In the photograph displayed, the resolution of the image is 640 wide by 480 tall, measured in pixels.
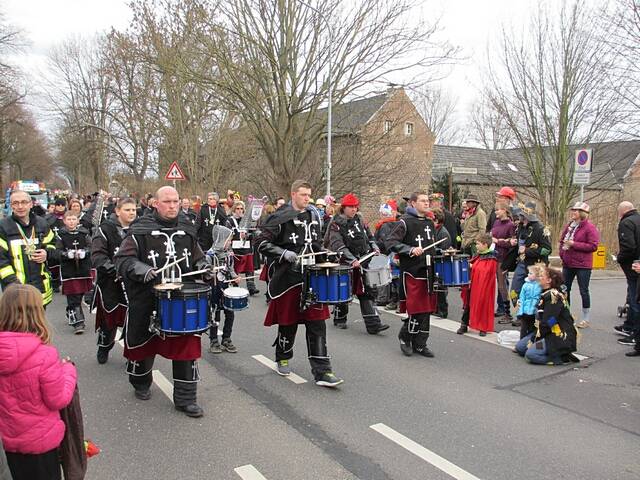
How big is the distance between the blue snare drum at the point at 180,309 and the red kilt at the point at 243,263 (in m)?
6.84

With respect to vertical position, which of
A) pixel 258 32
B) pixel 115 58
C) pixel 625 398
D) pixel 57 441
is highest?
pixel 115 58

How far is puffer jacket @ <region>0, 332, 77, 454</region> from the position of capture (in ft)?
9.11

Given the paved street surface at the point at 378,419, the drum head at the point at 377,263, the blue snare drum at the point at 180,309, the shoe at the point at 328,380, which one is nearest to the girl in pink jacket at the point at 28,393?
the paved street surface at the point at 378,419

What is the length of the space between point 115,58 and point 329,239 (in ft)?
101

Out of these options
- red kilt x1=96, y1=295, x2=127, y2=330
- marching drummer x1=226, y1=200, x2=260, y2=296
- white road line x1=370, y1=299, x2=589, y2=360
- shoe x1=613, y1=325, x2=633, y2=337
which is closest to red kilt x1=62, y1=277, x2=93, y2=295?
red kilt x1=96, y1=295, x2=127, y2=330

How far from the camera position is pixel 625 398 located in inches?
216

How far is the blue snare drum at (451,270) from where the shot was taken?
6.68 meters

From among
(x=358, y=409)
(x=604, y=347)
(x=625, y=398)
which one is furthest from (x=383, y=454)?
(x=604, y=347)

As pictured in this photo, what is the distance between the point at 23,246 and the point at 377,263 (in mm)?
4834

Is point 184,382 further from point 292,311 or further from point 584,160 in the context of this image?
point 584,160

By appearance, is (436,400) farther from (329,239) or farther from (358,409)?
(329,239)

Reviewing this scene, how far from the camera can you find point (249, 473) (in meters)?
3.80

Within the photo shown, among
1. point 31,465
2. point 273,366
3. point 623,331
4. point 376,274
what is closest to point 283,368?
point 273,366

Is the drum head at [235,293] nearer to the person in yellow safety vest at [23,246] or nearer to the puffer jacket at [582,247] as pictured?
the person in yellow safety vest at [23,246]
